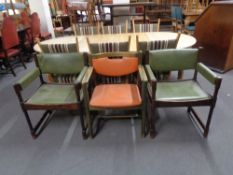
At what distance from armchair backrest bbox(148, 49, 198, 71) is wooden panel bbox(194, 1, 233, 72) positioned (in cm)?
102

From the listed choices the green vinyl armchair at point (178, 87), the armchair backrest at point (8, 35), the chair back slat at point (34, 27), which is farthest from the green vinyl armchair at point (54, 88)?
the chair back slat at point (34, 27)

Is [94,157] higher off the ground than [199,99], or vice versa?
[199,99]

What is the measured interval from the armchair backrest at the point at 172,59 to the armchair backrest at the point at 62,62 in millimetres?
702

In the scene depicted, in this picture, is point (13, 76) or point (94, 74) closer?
point (94, 74)

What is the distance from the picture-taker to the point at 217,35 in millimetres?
3006

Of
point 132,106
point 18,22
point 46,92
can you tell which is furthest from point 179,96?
point 18,22

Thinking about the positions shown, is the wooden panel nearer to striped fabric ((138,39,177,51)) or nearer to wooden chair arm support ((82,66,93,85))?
striped fabric ((138,39,177,51))

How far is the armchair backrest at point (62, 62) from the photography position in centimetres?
188

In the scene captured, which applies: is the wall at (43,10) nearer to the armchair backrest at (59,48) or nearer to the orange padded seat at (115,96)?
the armchair backrest at (59,48)

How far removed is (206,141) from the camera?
1750 millimetres

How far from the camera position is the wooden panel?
2.82m

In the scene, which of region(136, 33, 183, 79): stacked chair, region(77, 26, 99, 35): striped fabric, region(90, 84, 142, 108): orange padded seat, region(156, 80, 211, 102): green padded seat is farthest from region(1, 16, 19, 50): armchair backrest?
region(156, 80, 211, 102): green padded seat

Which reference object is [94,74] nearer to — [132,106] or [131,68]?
[131,68]

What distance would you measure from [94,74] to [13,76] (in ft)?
7.55
